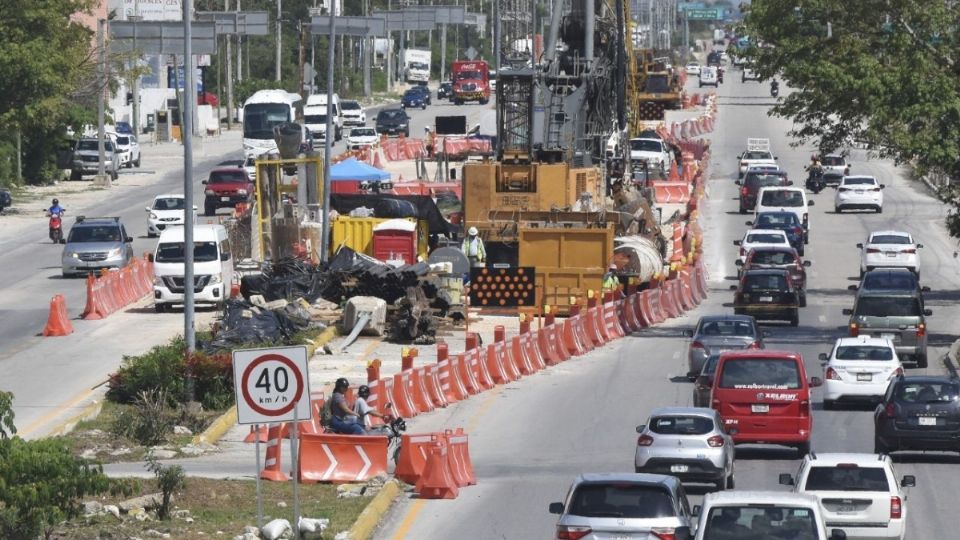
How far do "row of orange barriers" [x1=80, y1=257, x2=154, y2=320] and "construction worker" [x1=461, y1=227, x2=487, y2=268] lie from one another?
327 inches

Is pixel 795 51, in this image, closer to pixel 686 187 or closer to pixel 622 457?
pixel 622 457

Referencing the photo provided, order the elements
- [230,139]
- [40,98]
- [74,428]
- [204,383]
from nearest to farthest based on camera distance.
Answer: [74,428], [204,383], [40,98], [230,139]

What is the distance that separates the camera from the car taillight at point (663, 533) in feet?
61.8

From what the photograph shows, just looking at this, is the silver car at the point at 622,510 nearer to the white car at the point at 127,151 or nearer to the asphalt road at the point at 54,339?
the asphalt road at the point at 54,339

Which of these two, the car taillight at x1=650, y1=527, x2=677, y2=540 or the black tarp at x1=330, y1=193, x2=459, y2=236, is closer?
the car taillight at x1=650, y1=527, x2=677, y2=540

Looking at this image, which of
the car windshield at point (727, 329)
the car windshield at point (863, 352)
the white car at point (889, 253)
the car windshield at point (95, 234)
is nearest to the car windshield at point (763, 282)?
the white car at point (889, 253)

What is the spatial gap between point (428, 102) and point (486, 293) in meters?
87.6

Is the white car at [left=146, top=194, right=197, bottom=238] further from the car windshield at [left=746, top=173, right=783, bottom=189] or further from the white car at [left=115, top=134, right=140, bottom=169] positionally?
the white car at [left=115, top=134, right=140, bottom=169]

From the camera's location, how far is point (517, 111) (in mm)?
63156

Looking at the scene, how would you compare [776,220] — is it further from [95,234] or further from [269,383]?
[269,383]

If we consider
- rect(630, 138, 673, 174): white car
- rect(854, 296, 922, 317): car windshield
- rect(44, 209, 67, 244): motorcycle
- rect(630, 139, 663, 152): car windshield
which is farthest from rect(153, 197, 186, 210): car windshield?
rect(854, 296, 922, 317): car windshield

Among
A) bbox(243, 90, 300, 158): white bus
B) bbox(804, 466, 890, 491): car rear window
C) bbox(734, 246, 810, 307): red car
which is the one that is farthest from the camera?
bbox(243, 90, 300, 158): white bus

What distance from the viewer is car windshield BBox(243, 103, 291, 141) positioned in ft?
294

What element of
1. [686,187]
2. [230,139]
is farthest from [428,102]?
[686,187]
